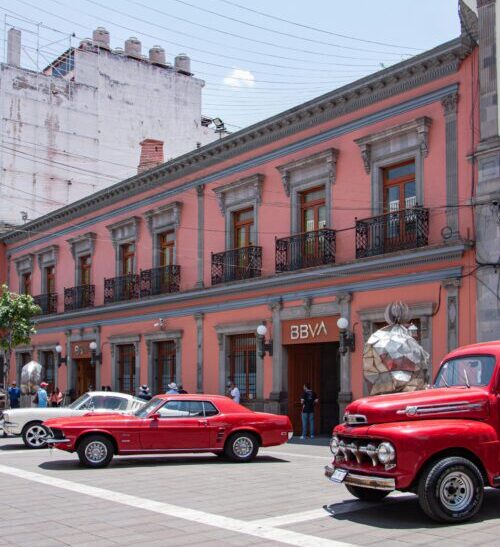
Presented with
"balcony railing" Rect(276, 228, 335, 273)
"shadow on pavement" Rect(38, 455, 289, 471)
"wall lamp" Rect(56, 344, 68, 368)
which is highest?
"balcony railing" Rect(276, 228, 335, 273)

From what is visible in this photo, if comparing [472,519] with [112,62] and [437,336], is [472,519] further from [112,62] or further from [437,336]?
[112,62]

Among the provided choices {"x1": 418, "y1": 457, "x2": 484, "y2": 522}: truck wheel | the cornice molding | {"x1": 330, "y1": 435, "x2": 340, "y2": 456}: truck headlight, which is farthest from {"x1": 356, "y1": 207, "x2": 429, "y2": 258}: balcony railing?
{"x1": 418, "y1": 457, "x2": 484, "y2": 522}: truck wheel

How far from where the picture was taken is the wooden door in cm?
2281

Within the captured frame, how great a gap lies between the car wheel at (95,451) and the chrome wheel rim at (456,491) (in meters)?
7.54

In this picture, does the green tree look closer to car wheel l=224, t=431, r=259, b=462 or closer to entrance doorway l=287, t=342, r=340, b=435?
entrance doorway l=287, t=342, r=340, b=435

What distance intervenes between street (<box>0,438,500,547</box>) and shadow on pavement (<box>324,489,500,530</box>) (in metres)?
0.01

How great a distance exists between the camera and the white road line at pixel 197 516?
8211 mm

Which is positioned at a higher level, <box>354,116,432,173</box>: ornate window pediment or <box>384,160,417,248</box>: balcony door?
<box>354,116,432,173</box>: ornate window pediment

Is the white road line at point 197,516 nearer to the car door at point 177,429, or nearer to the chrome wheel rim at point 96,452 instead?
the chrome wheel rim at point 96,452

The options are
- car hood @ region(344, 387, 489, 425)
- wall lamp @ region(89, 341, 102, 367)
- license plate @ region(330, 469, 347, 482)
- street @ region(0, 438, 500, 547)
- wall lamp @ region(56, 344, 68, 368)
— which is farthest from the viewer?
wall lamp @ region(56, 344, 68, 368)

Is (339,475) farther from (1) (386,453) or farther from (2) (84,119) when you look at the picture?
(2) (84,119)

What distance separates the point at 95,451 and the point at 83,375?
1891 cm

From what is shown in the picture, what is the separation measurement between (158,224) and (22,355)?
13.3 meters

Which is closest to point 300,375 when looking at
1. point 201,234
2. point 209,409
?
point 201,234
